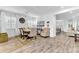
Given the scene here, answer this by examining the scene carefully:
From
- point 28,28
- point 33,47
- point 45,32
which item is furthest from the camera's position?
point 45,32

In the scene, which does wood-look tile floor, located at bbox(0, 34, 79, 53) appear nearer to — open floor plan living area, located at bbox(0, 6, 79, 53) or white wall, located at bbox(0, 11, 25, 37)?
open floor plan living area, located at bbox(0, 6, 79, 53)

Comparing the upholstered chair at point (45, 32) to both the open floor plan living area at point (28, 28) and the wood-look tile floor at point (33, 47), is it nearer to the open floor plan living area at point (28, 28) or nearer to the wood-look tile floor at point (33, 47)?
the open floor plan living area at point (28, 28)

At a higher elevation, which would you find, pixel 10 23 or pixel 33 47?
pixel 10 23

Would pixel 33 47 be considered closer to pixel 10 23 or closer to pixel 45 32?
pixel 10 23

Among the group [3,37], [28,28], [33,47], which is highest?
[28,28]

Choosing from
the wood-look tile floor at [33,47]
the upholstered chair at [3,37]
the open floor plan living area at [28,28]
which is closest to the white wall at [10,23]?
the open floor plan living area at [28,28]

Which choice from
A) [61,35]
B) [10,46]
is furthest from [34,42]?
[61,35]

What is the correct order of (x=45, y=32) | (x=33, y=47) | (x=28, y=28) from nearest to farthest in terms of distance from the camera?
1. (x=33, y=47)
2. (x=28, y=28)
3. (x=45, y=32)

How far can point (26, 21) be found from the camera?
512 centimetres

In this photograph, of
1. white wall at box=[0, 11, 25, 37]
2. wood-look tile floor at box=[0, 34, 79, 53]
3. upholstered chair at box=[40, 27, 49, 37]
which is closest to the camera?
wood-look tile floor at box=[0, 34, 79, 53]

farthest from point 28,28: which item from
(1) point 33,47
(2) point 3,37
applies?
(2) point 3,37

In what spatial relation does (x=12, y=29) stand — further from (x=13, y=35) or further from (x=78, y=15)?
(x=78, y=15)

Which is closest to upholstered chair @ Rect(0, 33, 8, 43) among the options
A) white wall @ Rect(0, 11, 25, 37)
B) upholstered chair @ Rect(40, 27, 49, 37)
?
white wall @ Rect(0, 11, 25, 37)
